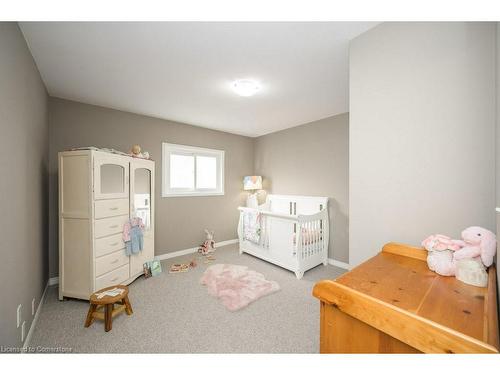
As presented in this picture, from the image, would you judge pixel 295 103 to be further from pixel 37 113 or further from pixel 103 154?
pixel 37 113

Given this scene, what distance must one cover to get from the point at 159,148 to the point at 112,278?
1.97m

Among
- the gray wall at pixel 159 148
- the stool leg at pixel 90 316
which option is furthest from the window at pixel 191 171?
the stool leg at pixel 90 316

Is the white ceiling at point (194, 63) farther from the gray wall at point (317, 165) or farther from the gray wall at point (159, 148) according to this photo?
the gray wall at point (317, 165)

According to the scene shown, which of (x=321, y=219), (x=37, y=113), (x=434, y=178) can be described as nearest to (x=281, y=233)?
(x=321, y=219)

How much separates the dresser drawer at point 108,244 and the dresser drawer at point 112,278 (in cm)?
24

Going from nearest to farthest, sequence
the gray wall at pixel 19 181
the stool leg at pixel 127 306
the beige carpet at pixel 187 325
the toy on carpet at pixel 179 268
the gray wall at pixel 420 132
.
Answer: the gray wall at pixel 420 132 → the gray wall at pixel 19 181 → the beige carpet at pixel 187 325 → the stool leg at pixel 127 306 → the toy on carpet at pixel 179 268

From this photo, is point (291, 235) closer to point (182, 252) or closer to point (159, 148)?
point (182, 252)

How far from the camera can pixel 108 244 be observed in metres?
2.21

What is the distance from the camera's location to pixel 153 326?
172cm

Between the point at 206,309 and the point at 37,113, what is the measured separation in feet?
8.05

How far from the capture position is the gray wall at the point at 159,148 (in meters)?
2.54

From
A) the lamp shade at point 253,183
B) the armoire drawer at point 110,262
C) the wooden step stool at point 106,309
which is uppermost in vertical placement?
the lamp shade at point 253,183

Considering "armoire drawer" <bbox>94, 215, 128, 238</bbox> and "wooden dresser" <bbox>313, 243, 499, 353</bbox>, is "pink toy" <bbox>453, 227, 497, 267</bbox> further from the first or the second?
"armoire drawer" <bbox>94, 215, 128, 238</bbox>

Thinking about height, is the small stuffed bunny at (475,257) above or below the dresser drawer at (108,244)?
above
